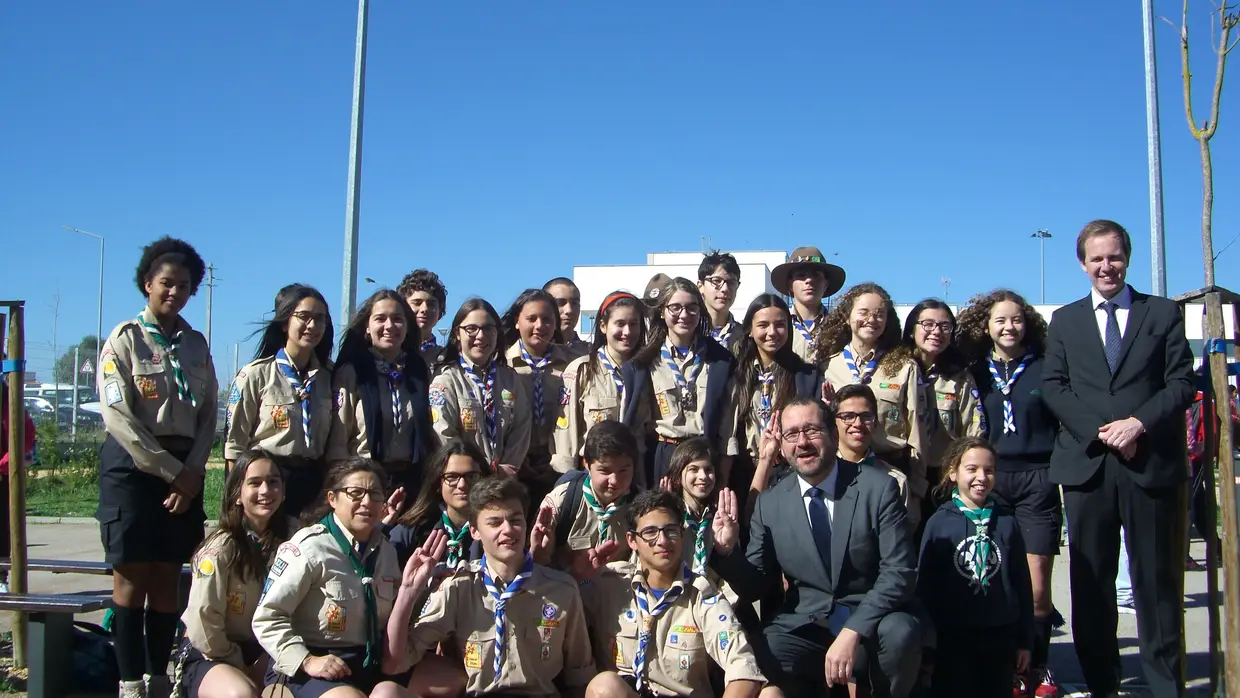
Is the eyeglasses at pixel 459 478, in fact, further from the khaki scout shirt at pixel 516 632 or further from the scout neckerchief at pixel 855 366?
the scout neckerchief at pixel 855 366

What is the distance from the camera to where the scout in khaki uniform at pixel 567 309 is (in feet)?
21.8

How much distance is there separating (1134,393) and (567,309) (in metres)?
3.49

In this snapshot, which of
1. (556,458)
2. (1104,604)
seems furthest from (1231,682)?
(556,458)

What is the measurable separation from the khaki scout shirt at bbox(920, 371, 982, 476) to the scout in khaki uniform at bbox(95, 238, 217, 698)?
387 cm

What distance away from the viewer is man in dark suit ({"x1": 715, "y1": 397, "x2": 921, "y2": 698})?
4.21m

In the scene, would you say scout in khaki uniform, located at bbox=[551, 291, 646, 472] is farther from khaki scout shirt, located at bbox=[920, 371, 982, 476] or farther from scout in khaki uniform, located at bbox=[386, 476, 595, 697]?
khaki scout shirt, located at bbox=[920, 371, 982, 476]

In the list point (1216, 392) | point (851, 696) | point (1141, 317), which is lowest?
point (851, 696)

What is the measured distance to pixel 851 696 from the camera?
14.0 feet

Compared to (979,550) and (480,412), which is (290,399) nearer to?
(480,412)

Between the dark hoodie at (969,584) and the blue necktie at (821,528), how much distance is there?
0.67m

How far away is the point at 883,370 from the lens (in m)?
5.47

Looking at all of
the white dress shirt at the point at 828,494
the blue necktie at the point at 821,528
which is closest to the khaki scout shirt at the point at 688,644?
the blue necktie at the point at 821,528

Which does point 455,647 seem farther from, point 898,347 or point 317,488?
point 898,347

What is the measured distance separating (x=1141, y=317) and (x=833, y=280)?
84.2 inches
